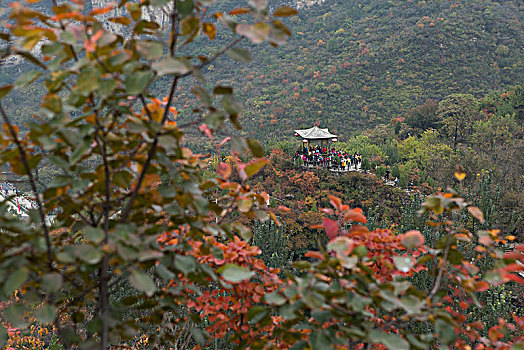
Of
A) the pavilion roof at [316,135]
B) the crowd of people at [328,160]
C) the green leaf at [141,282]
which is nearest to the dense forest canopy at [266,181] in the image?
the green leaf at [141,282]

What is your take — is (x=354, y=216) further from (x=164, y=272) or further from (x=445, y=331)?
(x=164, y=272)

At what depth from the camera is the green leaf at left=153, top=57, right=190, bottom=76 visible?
72cm

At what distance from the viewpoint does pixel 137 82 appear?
0.79 m

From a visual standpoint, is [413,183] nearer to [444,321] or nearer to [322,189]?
[322,189]

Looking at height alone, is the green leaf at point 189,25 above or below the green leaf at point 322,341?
above

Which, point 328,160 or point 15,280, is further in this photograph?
point 328,160

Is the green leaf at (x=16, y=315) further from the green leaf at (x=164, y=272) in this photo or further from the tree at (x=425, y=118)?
the tree at (x=425, y=118)

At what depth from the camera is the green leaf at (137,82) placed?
2.53ft

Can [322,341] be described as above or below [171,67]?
below

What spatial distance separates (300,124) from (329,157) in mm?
7885

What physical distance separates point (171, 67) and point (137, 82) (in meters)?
0.11

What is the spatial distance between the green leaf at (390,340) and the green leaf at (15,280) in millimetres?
803

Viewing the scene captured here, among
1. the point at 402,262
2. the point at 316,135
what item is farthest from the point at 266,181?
the point at 402,262

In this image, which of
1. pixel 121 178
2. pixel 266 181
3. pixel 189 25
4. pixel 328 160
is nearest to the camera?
pixel 189 25
